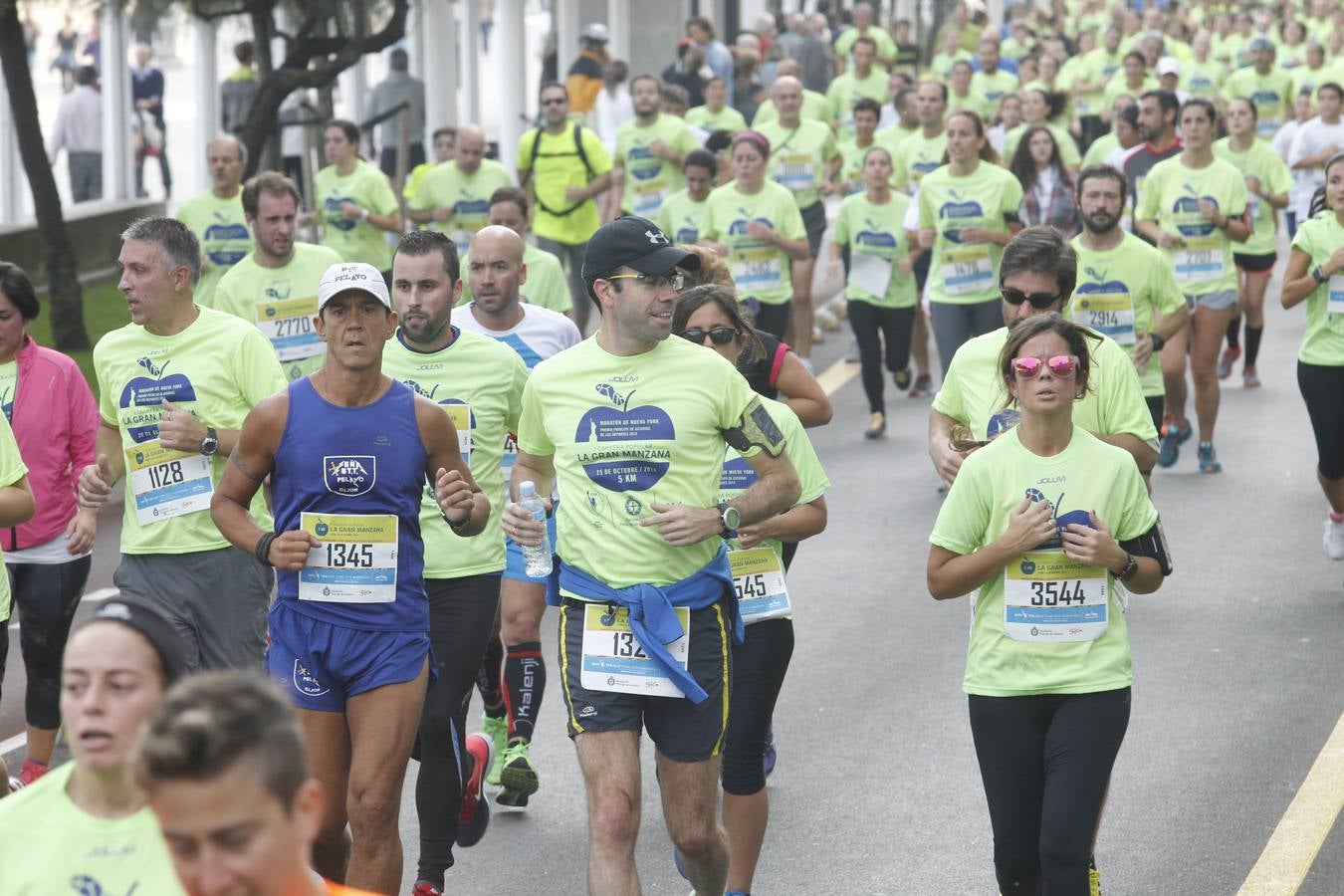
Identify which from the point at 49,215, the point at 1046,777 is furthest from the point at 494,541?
the point at 49,215

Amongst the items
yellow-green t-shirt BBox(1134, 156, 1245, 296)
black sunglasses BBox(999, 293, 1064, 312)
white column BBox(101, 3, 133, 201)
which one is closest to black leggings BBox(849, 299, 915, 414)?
yellow-green t-shirt BBox(1134, 156, 1245, 296)

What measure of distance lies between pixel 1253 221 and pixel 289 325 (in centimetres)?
766

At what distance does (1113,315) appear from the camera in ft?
33.2

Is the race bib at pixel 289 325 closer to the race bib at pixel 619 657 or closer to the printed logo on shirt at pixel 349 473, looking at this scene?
the printed logo on shirt at pixel 349 473

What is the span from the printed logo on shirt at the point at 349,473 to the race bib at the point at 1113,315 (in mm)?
5137

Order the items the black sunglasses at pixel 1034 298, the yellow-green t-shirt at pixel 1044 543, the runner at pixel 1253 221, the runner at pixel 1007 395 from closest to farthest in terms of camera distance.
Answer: the yellow-green t-shirt at pixel 1044 543 < the runner at pixel 1007 395 < the black sunglasses at pixel 1034 298 < the runner at pixel 1253 221

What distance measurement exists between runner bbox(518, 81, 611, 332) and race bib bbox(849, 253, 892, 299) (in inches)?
121

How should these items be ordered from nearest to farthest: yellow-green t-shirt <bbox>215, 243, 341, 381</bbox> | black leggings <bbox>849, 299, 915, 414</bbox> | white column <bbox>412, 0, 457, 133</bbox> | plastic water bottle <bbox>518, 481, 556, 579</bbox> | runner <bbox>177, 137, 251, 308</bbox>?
1. plastic water bottle <bbox>518, 481, 556, 579</bbox>
2. yellow-green t-shirt <bbox>215, 243, 341, 381</bbox>
3. runner <bbox>177, 137, 251, 308</bbox>
4. black leggings <bbox>849, 299, 915, 414</bbox>
5. white column <bbox>412, 0, 457, 133</bbox>

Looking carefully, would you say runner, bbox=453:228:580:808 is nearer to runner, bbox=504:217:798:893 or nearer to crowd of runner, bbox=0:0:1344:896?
crowd of runner, bbox=0:0:1344:896

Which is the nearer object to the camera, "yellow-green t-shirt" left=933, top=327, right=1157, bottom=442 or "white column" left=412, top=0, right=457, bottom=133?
"yellow-green t-shirt" left=933, top=327, right=1157, bottom=442

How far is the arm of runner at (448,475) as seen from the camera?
5.75m

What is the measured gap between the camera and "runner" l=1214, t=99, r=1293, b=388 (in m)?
15.1

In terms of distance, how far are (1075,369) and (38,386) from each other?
3.64m

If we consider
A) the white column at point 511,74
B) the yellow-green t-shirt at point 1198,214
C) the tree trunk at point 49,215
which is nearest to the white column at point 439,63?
the white column at point 511,74
